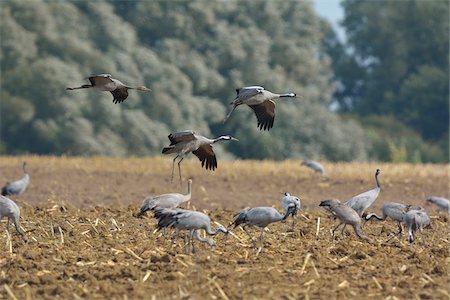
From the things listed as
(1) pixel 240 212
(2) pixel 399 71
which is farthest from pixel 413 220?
(2) pixel 399 71

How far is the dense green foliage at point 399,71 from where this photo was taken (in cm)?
6569

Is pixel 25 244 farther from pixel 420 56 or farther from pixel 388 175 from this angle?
pixel 420 56

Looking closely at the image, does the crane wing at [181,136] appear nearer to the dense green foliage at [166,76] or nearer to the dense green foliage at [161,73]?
the dense green foliage at [166,76]

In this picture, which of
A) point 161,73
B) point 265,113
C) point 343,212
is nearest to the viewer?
point 343,212

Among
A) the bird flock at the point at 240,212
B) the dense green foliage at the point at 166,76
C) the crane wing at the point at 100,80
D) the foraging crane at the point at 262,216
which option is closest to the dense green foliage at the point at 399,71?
the dense green foliage at the point at 166,76

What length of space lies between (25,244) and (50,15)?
35.9 meters

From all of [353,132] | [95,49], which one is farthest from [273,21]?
[95,49]

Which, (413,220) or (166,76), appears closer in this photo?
(413,220)

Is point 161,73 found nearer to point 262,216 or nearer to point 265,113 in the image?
point 265,113

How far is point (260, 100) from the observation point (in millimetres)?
14531

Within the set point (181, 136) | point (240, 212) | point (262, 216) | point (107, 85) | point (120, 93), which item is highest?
point (107, 85)

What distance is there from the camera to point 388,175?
3105 cm

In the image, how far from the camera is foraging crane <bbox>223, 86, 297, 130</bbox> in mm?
14352

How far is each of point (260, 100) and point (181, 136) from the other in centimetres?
112
